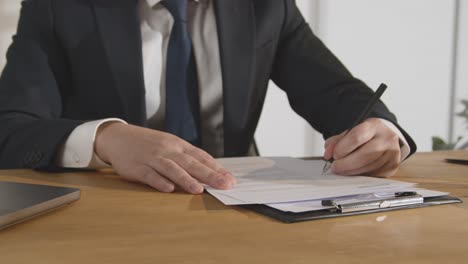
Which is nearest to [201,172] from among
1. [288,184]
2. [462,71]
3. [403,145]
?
[288,184]

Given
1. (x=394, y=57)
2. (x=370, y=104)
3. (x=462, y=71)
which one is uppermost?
(x=370, y=104)

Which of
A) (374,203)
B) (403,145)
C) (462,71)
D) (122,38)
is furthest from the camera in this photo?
(462,71)

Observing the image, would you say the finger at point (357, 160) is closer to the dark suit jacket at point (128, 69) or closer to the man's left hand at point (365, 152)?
the man's left hand at point (365, 152)

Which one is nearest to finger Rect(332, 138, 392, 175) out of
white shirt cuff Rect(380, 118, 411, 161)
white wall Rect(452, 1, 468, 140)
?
white shirt cuff Rect(380, 118, 411, 161)

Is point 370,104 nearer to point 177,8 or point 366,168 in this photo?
point 366,168

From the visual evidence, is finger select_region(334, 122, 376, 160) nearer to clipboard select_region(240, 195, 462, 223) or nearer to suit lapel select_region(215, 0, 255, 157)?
clipboard select_region(240, 195, 462, 223)

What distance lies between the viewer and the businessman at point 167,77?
1.09 m

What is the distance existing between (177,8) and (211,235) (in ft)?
2.90

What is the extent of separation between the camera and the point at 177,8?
1.40 m

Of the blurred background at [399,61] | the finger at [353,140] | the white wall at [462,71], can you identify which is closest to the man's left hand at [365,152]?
the finger at [353,140]

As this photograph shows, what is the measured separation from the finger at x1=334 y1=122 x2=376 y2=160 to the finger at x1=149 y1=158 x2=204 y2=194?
269 mm

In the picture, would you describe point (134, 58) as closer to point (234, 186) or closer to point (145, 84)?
point (145, 84)

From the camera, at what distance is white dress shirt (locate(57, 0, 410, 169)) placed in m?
1.46

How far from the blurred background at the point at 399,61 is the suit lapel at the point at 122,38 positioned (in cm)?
218
